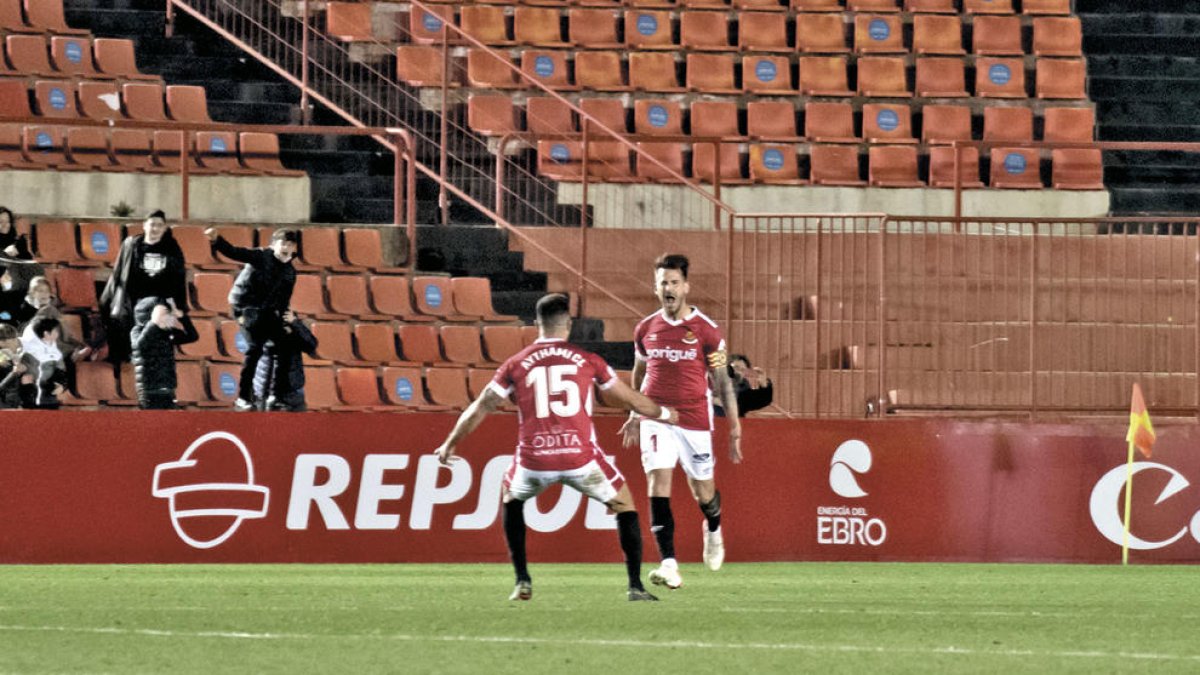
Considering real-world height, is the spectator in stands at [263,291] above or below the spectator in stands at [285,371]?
above

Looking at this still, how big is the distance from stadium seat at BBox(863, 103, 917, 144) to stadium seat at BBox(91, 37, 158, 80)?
753cm

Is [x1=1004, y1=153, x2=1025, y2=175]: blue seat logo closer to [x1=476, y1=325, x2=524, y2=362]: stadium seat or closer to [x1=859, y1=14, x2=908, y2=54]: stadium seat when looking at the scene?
[x1=859, y1=14, x2=908, y2=54]: stadium seat

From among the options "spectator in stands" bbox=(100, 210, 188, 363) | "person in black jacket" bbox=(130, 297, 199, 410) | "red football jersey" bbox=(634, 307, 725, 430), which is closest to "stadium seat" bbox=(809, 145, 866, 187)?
"spectator in stands" bbox=(100, 210, 188, 363)

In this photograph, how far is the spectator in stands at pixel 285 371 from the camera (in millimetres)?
17250

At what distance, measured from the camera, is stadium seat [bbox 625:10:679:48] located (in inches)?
981

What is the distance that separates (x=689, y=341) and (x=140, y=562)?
15.7 feet

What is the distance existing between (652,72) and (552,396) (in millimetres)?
13274

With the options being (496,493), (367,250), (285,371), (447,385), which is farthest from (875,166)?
(285,371)

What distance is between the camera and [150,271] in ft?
57.5

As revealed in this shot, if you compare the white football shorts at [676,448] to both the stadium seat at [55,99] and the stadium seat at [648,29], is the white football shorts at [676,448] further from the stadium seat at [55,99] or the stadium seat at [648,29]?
the stadium seat at [648,29]

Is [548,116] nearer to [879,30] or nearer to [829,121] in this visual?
[829,121]

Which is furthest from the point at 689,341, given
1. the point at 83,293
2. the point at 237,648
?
the point at 83,293

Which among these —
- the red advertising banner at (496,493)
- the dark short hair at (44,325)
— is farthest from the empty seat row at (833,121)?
the dark short hair at (44,325)

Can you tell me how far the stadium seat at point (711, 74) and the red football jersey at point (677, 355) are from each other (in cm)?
1063
